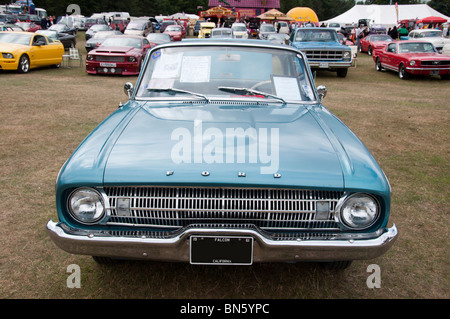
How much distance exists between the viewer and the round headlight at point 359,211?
96.3 inches

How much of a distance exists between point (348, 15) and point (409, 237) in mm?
53834

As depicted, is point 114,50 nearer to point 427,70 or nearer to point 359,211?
point 427,70

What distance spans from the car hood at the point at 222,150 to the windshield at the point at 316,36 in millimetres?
12999

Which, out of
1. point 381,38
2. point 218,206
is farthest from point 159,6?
point 218,206

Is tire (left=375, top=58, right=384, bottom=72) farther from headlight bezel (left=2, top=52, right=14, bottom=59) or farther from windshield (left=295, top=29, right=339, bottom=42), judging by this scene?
headlight bezel (left=2, top=52, right=14, bottom=59)

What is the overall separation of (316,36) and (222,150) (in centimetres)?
1399

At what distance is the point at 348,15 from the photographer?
52188 millimetres

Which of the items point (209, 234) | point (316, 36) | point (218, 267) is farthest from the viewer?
point (316, 36)

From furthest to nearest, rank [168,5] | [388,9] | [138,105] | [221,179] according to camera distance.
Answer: [168,5]
[388,9]
[138,105]
[221,179]

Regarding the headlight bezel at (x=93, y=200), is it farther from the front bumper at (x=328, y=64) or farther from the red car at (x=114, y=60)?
the front bumper at (x=328, y=64)

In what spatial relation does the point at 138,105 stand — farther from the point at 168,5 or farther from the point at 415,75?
the point at 168,5

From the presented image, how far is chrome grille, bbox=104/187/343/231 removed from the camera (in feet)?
7.84

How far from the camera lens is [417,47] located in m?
15.5

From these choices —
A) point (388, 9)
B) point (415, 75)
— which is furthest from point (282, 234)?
point (388, 9)
